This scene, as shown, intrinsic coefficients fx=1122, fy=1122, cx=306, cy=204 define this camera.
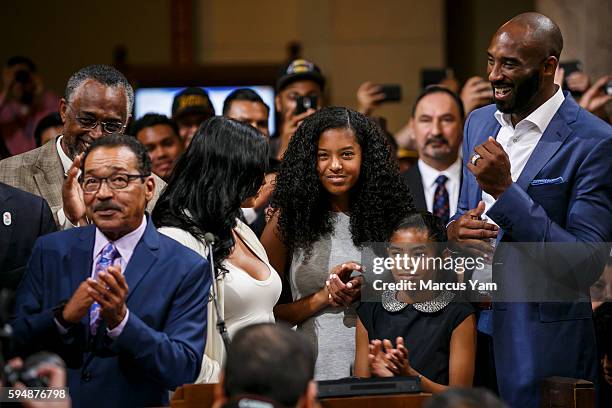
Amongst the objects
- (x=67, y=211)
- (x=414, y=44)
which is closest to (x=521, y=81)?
(x=67, y=211)

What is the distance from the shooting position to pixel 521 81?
11.9ft

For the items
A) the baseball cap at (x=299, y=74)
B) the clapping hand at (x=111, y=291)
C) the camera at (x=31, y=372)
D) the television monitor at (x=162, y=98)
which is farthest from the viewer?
the television monitor at (x=162, y=98)

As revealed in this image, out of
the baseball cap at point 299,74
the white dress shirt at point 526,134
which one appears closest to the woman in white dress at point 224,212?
the white dress shirt at point 526,134

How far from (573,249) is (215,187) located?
3.72ft

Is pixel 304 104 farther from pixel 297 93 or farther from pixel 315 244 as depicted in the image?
pixel 315 244

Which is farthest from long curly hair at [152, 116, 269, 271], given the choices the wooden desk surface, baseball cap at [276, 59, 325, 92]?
baseball cap at [276, 59, 325, 92]

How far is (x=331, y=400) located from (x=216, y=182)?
0.90 m

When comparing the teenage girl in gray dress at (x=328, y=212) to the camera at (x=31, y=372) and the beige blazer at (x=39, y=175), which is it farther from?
the camera at (x=31, y=372)

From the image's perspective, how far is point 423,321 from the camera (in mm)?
3635

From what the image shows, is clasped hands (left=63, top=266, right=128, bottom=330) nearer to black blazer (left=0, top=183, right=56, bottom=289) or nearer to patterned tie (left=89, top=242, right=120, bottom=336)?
patterned tie (left=89, top=242, right=120, bottom=336)

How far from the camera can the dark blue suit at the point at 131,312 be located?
3.01 meters

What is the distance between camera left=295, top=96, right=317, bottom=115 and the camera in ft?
17.3

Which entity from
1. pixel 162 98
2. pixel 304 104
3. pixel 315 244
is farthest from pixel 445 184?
pixel 162 98

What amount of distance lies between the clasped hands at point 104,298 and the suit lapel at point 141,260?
18 centimetres
